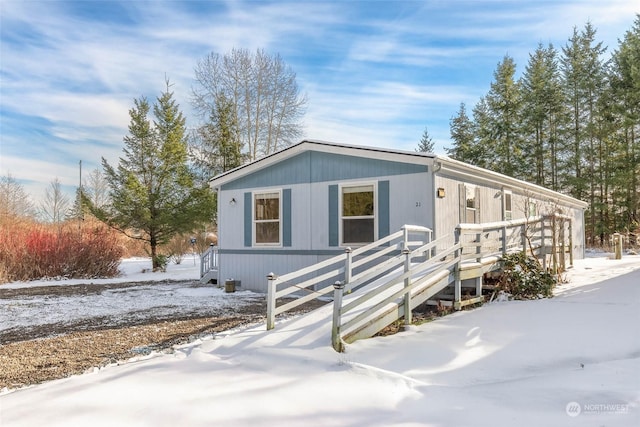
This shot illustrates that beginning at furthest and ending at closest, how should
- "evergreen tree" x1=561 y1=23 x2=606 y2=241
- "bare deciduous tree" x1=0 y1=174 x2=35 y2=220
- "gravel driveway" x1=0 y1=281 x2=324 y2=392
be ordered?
1. "bare deciduous tree" x1=0 y1=174 x2=35 y2=220
2. "evergreen tree" x1=561 y1=23 x2=606 y2=241
3. "gravel driveway" x1=0 y1=281 x2=324 y2=392

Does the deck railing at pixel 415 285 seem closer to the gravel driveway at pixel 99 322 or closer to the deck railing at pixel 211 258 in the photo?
the gravel driveway at pixel 99 322

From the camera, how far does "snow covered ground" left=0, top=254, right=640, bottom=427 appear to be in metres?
2.99

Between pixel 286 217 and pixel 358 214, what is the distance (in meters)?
1.81

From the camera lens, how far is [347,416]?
3018 millimetres

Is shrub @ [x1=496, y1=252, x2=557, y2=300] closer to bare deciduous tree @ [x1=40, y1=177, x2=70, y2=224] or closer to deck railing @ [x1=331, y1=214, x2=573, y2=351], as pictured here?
deck railing @ [x1=331, y1=214, x2=573, y2=351]

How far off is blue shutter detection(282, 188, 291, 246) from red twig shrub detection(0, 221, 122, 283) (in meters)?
7.86

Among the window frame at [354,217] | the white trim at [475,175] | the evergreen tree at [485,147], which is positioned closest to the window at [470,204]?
the white trim at [475,175]

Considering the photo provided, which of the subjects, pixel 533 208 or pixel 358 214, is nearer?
pixel 358 214

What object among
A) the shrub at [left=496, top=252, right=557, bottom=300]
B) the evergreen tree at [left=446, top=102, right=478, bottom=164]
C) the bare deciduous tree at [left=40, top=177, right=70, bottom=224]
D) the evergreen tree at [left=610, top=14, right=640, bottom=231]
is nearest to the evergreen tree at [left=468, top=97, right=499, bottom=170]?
the evergreen tree at [left=446, top=102, right=478, bottom=164]

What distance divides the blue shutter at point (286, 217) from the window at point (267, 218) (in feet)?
0.48

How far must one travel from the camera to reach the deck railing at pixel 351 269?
201 inches

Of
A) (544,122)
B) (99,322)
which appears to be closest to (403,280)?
(99,322)

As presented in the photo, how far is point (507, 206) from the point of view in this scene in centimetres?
1161

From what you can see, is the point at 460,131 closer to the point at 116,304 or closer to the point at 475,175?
the point at 475,175
